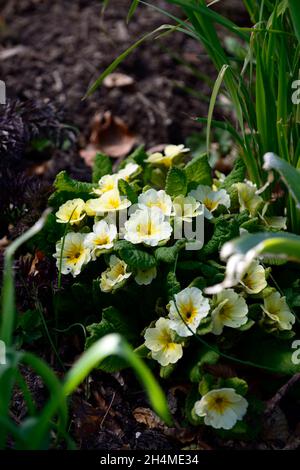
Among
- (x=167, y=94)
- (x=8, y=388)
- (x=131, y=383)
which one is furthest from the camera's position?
(x=167, y=94)

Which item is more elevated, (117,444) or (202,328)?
(202,328)

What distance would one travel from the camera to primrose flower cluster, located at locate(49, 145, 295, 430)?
1.61 metres

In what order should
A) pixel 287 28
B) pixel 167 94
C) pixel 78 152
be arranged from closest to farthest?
pixel 287 28
pixel 78 152
pixel 167 94

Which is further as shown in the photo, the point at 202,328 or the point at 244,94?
the point at 244,94

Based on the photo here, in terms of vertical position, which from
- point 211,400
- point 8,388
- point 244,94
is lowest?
point 211,400

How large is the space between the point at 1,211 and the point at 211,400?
2.75 ft

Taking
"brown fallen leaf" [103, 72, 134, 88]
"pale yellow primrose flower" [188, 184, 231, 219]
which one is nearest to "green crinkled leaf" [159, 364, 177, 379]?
"pale yellow primrose flower" [188, 184, 231, 219]

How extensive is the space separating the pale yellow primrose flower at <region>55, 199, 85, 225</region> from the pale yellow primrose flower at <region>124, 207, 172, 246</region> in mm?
160

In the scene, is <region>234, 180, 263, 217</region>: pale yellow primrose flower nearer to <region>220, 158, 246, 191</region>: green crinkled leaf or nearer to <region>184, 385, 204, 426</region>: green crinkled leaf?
<region>220, 158, 246, 191</region>: green crinkled leaf

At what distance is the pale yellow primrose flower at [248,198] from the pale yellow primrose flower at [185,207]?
148 mm

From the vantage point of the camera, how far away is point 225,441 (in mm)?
1622

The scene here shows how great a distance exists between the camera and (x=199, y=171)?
1934 millimetres

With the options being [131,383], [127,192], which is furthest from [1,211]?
[131,383]
